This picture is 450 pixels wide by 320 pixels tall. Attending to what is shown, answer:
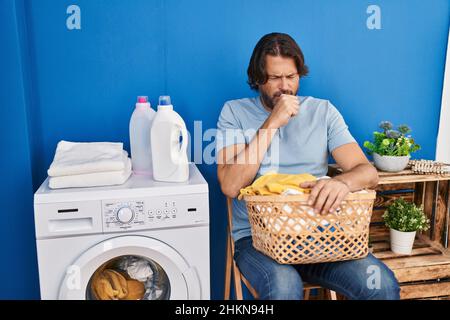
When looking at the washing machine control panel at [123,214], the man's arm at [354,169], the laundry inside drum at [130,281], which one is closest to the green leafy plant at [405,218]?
the man's arm at [354,169]

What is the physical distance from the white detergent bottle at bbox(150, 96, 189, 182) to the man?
0.17m

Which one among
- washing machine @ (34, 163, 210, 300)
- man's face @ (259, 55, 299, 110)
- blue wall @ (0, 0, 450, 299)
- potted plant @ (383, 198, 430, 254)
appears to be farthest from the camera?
potted plant @ (383, 198, 430, 254)

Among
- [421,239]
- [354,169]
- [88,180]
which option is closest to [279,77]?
[354,169]

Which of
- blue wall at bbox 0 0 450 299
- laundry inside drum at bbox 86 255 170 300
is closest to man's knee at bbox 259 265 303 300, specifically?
laundry inside drum at bbox 86 255 170 300

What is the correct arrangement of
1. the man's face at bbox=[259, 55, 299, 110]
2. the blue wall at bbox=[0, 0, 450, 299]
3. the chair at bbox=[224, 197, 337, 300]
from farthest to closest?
the blue wall at bbox=[0, 0, 450, 299], the man's face at bbox=[259, 55, 299, 110], the chair at bbox=[224, 197, 337, 300]

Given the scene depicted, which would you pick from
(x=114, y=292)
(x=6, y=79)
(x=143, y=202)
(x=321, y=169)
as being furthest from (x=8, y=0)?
(x=321, y=169)

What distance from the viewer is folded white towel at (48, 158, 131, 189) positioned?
1.59 metres

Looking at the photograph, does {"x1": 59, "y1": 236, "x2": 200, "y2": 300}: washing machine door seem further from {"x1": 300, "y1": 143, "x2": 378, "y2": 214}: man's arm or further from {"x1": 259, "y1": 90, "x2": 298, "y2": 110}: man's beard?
{"x1": 259, "y1": 90, "x2": 298, "y2": 110}: man's beard

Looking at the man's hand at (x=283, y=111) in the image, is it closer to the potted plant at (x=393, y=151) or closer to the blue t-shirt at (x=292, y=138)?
the blue t-shirt at (x=292, y=138)

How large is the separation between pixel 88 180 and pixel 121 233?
0.23m

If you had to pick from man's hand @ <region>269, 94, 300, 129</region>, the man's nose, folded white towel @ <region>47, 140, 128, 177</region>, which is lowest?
folded white towel @ <region>47, 140, 128, 177</region>

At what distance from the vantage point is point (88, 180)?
1.60 metres

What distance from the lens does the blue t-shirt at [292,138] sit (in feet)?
5.86

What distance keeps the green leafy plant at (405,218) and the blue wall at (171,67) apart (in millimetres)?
413
